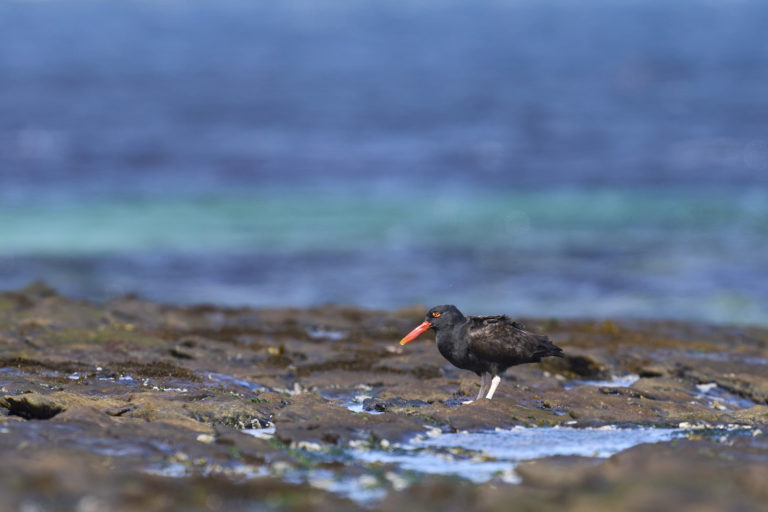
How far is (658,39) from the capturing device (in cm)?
13088

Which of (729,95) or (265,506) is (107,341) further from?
(729,95)

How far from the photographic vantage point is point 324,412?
1058 cm

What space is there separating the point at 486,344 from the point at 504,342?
22cm

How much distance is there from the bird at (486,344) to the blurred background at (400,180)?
1350 centimetres

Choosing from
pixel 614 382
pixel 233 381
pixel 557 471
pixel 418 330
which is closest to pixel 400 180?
pixel 614 382

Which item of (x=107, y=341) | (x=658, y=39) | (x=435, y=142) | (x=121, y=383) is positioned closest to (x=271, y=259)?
(x=107, y=341)

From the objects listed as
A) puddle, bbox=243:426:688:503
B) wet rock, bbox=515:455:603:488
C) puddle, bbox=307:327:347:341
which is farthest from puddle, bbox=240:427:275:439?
puddle, bbox=307:327:347:341

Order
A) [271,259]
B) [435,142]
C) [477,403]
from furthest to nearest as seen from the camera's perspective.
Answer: [435,142]
[271,259]
[477,403]

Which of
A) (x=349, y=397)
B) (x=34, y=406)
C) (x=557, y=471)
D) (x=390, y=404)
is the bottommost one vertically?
(x=349, y=397)

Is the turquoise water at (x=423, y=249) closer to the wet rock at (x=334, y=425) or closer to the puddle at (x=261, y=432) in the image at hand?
the wet rock at (x=334, y=425)

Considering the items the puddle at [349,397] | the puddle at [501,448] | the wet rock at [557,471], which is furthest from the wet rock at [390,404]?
the wet rock at [557,471]

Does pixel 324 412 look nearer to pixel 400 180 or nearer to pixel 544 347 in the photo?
pixel 544 347

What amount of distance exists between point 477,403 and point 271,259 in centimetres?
2169

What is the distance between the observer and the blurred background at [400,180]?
95.6ft
